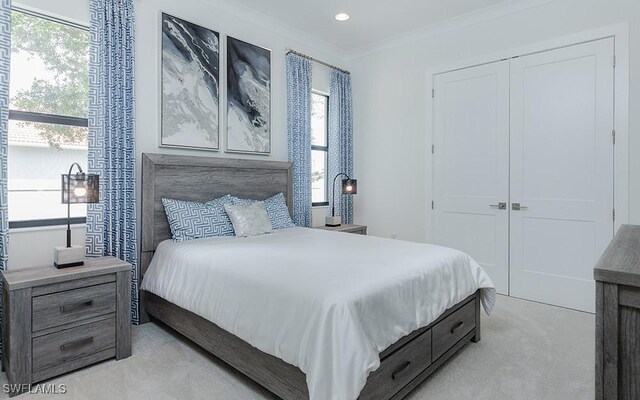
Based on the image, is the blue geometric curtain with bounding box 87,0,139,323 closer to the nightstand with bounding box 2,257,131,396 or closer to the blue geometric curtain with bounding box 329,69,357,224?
the nightstand with bounding box 2,257,131,396

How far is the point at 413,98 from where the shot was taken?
14.5ft

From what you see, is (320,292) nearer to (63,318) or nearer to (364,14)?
(63,318)

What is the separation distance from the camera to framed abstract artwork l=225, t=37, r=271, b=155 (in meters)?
3.69

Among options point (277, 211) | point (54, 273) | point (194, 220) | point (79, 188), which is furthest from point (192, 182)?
point (54, 273)

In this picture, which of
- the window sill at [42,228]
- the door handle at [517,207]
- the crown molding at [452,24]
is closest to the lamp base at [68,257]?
the window sill at [42,228]

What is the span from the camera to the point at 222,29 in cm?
361

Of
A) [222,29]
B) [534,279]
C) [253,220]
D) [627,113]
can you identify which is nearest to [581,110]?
[627,113]

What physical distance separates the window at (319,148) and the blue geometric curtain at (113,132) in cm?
Answer: 235

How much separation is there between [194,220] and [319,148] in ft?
7.48

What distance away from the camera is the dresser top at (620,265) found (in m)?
0.80

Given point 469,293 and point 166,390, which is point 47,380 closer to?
point 166,390

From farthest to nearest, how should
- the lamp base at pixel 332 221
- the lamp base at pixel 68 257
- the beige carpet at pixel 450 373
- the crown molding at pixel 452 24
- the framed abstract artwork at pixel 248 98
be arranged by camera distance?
the lamp base at pixel 332 221, the framed abstract artwork at pixel 248 98, the crown molding at pixel 452 24, the lamp base at pixel 68 257, the beige carpet at pixel 450 373

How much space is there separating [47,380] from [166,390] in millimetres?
760

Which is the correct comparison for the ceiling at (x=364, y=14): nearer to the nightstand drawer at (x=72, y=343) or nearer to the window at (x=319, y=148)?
the window at (x=319, y=148)
